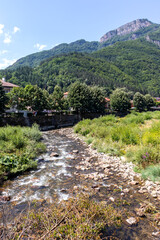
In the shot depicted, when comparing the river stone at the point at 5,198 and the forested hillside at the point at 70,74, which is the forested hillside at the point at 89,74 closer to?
the forested hillside at the point at 70,74

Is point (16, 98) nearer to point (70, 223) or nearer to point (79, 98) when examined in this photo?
point (79, 98)

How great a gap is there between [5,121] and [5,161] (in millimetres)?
20756

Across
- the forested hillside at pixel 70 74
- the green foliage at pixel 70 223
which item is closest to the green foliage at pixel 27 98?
the green foliage at pixel 70 223

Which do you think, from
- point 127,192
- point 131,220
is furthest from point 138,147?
point 131,220

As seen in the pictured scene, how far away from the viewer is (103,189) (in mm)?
7328

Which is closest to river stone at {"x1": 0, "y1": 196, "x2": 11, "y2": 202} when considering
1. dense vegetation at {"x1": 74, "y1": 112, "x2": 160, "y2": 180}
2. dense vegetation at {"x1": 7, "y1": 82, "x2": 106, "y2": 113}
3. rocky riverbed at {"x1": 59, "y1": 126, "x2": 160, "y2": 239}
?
rocky riverbed at {"x1": 59, "y1": 126, "x2": 160, "y2": 239}

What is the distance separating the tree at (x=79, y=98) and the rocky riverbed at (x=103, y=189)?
3357 cm

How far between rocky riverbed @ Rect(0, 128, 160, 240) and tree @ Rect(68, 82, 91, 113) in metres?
33.6

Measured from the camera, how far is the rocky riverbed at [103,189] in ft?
16.9

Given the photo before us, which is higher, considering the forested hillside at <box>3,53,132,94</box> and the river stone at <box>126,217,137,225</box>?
the forested hillside at <box>3,53,132,94</box>

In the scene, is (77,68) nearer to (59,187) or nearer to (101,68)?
(101,68)

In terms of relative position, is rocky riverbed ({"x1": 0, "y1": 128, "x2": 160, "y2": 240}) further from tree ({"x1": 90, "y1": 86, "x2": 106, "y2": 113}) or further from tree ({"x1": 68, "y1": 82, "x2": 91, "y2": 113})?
tree ({"x1": 90, "y1": 86, "x2": 106, "y2": 113})

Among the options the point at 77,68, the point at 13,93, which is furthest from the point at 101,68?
the point at 13,93

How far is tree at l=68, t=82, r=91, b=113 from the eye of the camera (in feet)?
144
